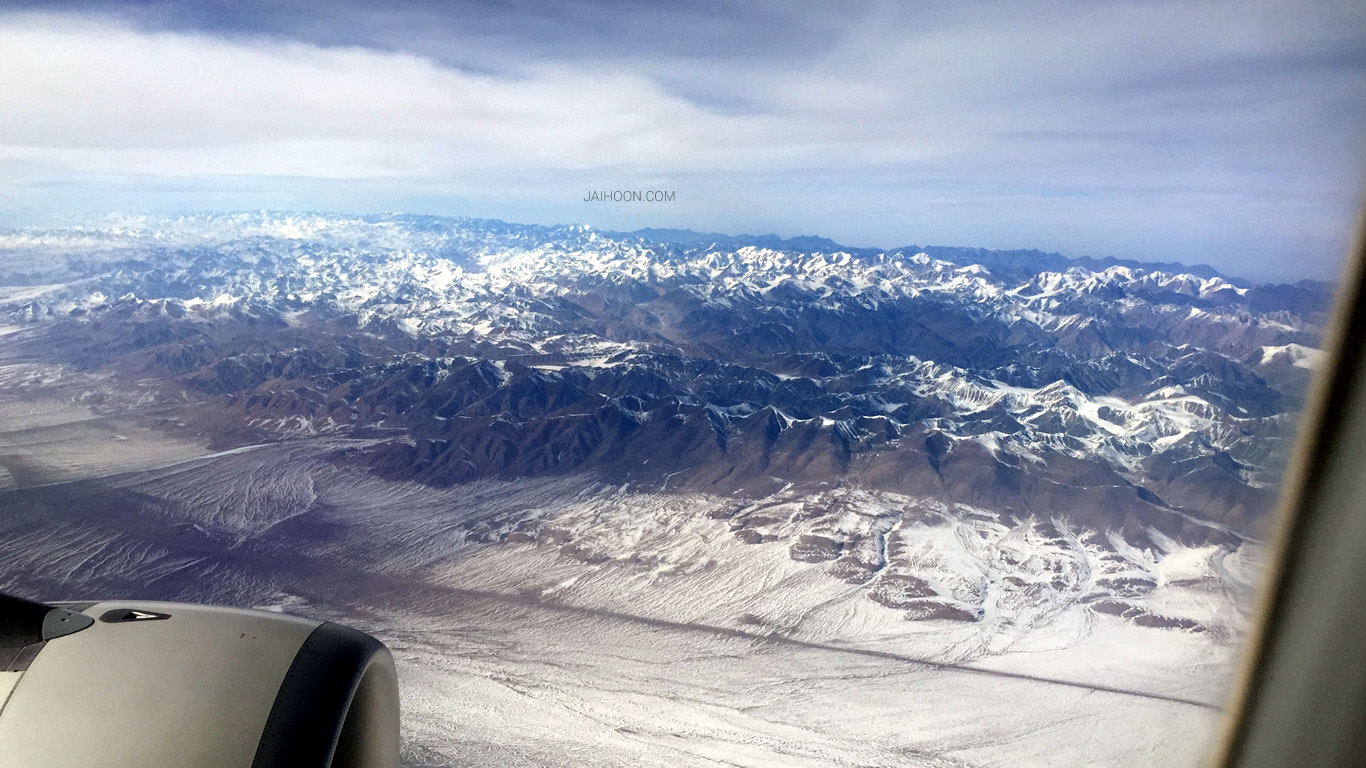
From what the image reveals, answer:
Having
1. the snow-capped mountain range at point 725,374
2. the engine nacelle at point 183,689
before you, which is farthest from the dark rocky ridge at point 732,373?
the engine nacelle at point 183,689

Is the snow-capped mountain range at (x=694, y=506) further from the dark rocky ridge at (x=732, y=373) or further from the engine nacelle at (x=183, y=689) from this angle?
the engine nacelle at (x=183, y=689)

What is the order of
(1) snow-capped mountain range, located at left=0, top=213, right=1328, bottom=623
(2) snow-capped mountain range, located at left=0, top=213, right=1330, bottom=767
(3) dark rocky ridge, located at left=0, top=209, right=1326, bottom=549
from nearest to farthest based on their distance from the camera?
(2) snow-capped mountain range, located at left=0, top=213, right=1330, bottom=767, (1) snow-capped mountain range, located at left=0, top=213, right=1328, bottom=623, (3) dark rocky ridge, located at left=0, top=209, right=1326, bottom=549

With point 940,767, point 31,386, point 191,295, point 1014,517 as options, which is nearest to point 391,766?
point 940,767

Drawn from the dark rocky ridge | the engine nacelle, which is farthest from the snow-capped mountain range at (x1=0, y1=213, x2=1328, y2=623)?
the engine nacelle

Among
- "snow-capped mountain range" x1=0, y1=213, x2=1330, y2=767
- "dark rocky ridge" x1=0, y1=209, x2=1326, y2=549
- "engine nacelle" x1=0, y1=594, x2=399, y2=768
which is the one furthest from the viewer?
"dark rocky ridge" x1=0, y1=209, x2=1326, y2=549

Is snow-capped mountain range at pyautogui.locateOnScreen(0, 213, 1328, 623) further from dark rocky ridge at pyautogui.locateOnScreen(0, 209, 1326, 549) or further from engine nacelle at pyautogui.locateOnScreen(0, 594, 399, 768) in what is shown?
engine nacelle at pyautogui.locateOnScreen(0, 594, 399, 768)

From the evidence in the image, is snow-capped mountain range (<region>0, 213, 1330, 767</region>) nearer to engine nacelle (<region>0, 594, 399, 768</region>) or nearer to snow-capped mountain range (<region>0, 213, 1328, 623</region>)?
snow-capped mountain range (<region>0, 213, 1328, 623</region>)

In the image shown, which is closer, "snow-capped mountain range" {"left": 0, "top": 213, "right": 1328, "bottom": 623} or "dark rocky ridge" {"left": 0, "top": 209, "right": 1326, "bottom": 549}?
"snow-capped mountain range" {"left": 0, "top": 213, "right": 1328, "bottom": 623}

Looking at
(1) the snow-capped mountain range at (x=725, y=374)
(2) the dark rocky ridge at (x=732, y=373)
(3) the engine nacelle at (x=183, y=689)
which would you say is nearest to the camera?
(3) the engine nacelle at (x=183, y=689)

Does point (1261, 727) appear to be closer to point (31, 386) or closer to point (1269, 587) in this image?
point (1269, 587)

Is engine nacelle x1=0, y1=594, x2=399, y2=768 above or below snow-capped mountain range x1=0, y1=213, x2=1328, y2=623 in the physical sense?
above

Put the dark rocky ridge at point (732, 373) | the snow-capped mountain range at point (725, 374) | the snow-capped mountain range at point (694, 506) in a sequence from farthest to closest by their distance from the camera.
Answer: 1. the dark rocky ridge at point (732, 373)
2. the snow-capped mountain range at point (725, 374)
3. the snow-capped mountain range at point (694, 506)
